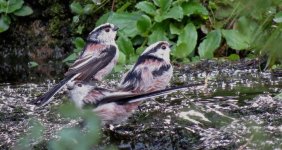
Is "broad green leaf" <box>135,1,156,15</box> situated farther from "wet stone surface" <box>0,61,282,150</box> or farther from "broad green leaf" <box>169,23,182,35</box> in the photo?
"wet stone surface" <box>0,61,282,150</box>

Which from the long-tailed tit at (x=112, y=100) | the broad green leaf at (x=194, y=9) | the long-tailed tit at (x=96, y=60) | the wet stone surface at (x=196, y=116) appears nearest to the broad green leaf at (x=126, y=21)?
the broad green leaf at (x=194, y=9)

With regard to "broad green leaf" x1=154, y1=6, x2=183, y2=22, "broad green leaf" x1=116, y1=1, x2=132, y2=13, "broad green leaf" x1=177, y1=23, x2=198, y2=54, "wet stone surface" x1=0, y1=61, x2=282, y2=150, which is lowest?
"wet stone surface" x1=0, y1=61, x2=282, y2=150

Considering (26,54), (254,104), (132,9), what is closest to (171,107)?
(254,104)

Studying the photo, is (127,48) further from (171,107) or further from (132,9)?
(171,107)

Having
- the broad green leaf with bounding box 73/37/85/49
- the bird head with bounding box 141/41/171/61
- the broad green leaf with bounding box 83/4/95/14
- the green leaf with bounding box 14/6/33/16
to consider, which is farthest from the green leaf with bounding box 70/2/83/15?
the bird head with bounding box 141/41/171/61

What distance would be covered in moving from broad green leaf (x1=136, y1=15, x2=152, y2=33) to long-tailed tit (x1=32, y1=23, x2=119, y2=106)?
98 cm

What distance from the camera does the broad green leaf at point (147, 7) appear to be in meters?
7.55

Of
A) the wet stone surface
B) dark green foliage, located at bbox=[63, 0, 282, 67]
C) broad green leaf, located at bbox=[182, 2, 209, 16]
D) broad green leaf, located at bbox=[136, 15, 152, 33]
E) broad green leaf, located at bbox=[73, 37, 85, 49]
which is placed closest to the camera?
the wet stone surface

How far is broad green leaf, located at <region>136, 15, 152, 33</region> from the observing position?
738 centimetres

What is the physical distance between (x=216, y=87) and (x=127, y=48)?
6.57 feet

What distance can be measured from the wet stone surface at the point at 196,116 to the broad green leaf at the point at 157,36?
1.34 meters

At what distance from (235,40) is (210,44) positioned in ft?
1.07

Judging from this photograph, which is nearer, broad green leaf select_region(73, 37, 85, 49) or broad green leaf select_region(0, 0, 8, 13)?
broad green leaf select_region(73, 37, 85, 49)

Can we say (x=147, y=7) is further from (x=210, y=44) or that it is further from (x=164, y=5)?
(x=210, y=44)
